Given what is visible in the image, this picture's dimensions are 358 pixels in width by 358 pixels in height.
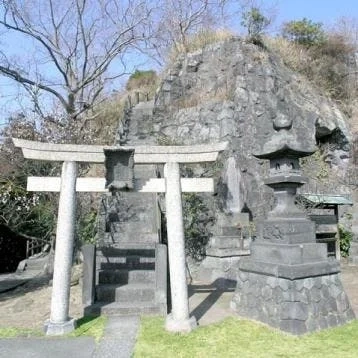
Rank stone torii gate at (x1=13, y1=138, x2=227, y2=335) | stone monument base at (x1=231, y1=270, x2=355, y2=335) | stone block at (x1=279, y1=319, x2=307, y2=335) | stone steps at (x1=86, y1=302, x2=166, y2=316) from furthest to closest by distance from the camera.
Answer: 1. stone steps at (x1=86, y1=302, x2=166, y2=316)
2. stone torii gate at (x1=13, y1=138, x2=227, y2=335)
3. stone monument base at (x1=231, y1=270, x2=355, y2=335)
4. stone block at (x1=279, y1=319, x2=307, y2=335)

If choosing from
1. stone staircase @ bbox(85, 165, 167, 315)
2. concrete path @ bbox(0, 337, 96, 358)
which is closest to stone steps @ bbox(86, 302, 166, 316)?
stone staircase @ bbox(85, 165, 167, 315)

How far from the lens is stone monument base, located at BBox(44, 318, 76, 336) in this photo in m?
5.66

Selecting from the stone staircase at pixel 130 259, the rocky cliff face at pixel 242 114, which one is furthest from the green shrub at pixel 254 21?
the stone staircase at pixel 130 259

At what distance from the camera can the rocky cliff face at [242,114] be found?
11.6 m

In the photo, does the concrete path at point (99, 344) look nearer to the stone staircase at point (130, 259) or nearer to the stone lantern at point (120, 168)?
the stone staircase at point (130, 259)

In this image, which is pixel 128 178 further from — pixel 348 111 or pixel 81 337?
pixel 348 111

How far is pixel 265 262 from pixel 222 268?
139 inches

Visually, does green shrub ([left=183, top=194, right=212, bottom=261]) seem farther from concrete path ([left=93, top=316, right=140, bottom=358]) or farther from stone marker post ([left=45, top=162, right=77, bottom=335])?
stone marker post ([left=45, top=162, right=77, bottom=335])

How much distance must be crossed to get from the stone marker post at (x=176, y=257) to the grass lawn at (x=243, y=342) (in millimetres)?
198

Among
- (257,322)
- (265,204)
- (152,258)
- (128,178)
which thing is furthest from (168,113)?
(257,322)

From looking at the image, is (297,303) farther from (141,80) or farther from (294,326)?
(141,80)

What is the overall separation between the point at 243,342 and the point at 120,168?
3176 mm

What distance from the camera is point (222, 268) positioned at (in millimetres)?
9836

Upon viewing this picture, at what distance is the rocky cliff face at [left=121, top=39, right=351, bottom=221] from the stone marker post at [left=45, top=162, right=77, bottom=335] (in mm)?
5893
